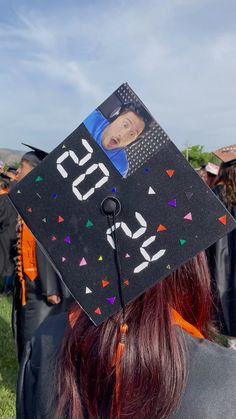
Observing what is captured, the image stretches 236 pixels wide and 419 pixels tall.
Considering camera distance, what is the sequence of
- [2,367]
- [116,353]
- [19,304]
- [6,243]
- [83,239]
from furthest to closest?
[6,243] → [2,367] → [19,304] → [83,239] → [116,353]

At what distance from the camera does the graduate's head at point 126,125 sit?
3.59 feet

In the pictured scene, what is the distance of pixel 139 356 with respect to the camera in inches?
41.3

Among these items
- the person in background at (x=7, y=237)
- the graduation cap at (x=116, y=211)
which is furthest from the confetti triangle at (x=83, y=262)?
the person in background at (x=7, y=237)

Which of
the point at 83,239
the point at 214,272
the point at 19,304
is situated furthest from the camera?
the point at 19,304

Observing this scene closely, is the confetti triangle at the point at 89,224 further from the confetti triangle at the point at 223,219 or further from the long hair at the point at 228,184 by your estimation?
the long hair at the point at 228,184

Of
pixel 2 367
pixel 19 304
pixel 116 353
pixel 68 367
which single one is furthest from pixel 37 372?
pixel 2 367

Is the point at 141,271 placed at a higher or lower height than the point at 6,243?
lower

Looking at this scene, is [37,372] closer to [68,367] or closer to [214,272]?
[68,367]

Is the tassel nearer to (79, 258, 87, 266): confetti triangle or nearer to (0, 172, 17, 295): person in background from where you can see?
(79, 258, 87, 266): confetti triangle

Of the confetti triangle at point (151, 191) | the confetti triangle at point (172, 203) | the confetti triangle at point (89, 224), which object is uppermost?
the confetti triangle at point (89, 224)

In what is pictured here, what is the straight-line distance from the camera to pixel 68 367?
44.6 inches

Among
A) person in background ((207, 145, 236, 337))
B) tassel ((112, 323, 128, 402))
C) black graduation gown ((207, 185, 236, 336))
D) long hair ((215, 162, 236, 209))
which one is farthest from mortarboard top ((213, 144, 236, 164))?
tassel ((112, 323, 128, 402))

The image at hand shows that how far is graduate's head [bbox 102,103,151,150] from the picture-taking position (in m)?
1.09

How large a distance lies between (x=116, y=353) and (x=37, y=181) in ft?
1.45
